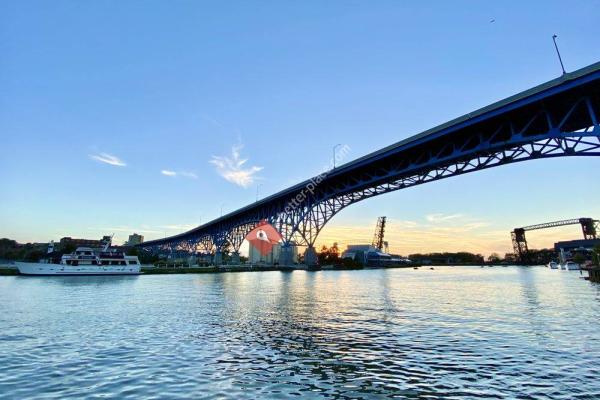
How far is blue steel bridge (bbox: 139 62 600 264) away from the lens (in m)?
32.2

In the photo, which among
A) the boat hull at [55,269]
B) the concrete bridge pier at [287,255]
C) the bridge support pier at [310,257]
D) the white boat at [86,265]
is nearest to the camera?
the boat hull at [55,269]

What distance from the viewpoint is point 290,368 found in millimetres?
11344

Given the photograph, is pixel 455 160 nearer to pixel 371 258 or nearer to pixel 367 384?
pixel 367 384

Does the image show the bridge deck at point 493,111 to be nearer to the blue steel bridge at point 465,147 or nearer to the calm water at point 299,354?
the blue steel bridge at point 465,147

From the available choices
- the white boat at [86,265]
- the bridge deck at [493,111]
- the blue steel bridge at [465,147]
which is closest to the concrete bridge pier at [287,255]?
the blue steel bridge at [465,147]

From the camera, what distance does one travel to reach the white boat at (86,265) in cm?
7069

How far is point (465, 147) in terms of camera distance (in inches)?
1871

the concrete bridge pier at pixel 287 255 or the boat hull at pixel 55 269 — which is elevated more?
the concrete bridge pier at pixel 287 255

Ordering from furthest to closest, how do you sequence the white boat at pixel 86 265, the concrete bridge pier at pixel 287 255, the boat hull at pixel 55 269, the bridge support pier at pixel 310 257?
the concrete bridge pier at pixel 287 255
the bridge support pier at pixel 310 257
the white boat at pixel 86 265
the boat hull at pixel 55 269

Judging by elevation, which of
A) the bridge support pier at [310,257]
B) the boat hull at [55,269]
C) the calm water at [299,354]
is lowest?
the calm water at [299,354]

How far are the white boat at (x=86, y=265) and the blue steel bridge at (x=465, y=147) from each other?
128ft

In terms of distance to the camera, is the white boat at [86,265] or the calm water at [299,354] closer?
the calm water at [299,354]

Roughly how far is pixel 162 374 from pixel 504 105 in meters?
38.9

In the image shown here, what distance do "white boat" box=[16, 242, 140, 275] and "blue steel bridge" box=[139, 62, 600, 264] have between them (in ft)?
128
